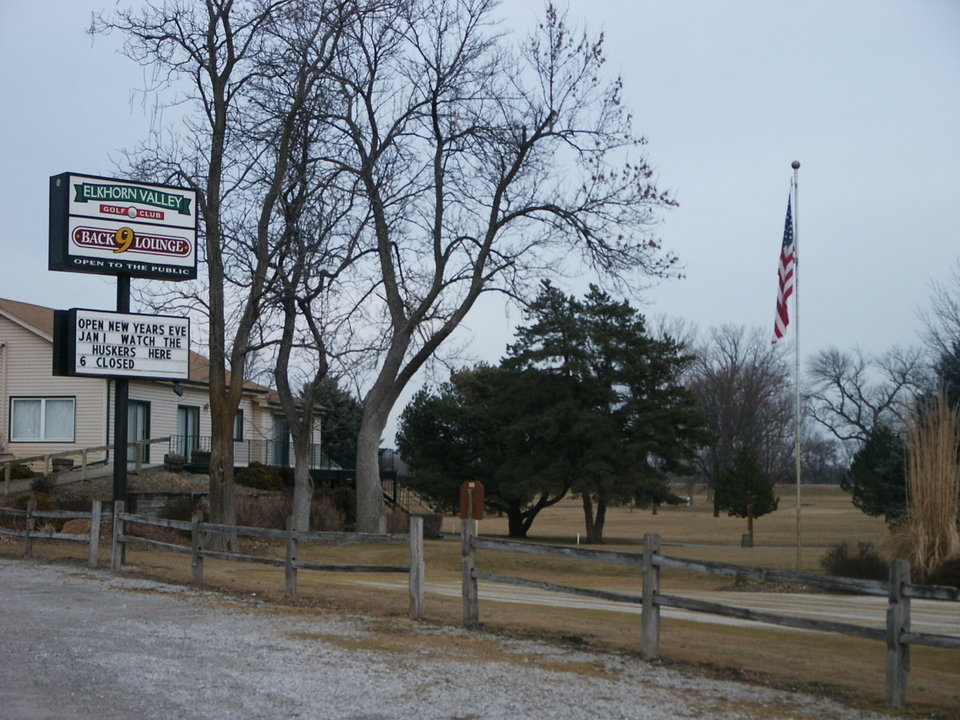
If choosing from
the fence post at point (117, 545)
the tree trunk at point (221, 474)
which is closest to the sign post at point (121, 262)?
the fence post at point (117, 545)

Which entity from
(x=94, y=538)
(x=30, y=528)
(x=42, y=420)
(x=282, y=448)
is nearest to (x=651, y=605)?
(x=94, y=538)

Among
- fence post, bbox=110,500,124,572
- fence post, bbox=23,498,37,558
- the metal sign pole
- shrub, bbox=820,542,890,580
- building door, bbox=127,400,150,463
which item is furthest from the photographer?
building door, bbox=127,400,150,463

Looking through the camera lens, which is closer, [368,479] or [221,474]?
[221,474]

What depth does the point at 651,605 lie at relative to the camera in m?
10.4

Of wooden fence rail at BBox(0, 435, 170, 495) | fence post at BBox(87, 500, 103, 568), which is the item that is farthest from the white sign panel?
wooden fence rail at BBox(0, 435, 170, 495)

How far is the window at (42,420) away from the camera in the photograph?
125 feet

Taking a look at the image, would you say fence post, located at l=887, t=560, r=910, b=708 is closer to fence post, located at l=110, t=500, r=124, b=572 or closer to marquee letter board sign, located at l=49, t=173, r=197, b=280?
fence post, located at l=110, t=500, r=124, b=572

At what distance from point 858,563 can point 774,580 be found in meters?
14.1

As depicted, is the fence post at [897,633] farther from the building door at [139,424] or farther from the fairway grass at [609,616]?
the building door at [139,424]

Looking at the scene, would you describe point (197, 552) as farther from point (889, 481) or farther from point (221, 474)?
point (889, 481)

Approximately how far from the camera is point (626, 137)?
31.5m

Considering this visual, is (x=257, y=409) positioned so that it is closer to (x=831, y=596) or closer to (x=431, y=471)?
(x=431, y=471)

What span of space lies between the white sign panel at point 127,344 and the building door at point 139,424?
1822 centimetres

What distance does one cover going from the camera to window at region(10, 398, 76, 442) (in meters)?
38.0
